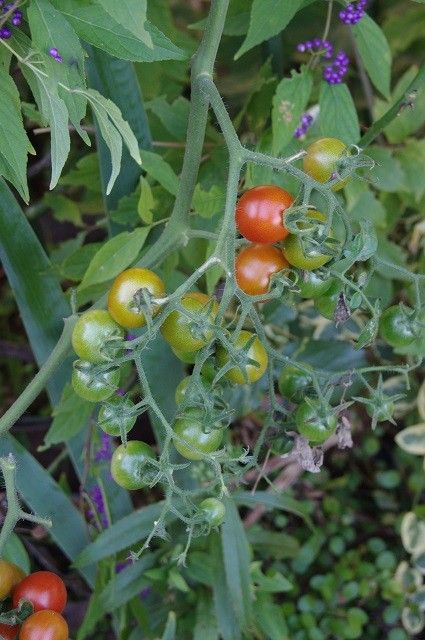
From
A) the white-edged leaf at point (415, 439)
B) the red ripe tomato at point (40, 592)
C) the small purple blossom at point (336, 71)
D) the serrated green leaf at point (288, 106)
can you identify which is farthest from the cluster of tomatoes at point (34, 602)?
the white-edged leaf at point (415, 439)

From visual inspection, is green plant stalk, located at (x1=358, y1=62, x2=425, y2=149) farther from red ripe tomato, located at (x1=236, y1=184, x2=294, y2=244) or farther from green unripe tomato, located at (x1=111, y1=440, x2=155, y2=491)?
green unripe tomato, located at (x1=111, y1=440, x2=155, y2=491)

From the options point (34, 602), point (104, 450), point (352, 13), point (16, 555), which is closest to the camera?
point (34, 602)

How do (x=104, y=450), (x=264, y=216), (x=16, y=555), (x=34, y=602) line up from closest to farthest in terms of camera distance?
(x=264, y=216), (x=34, y=602), (x=16, y=555), (x=104, y=450)

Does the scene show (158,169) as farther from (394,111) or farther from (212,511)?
(212,511)

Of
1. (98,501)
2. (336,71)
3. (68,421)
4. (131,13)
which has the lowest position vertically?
(98,501)

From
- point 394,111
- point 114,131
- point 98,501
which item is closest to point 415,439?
point 98,501

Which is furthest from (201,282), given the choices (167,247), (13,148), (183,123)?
(13,148)

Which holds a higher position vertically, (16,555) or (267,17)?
(267,17)
